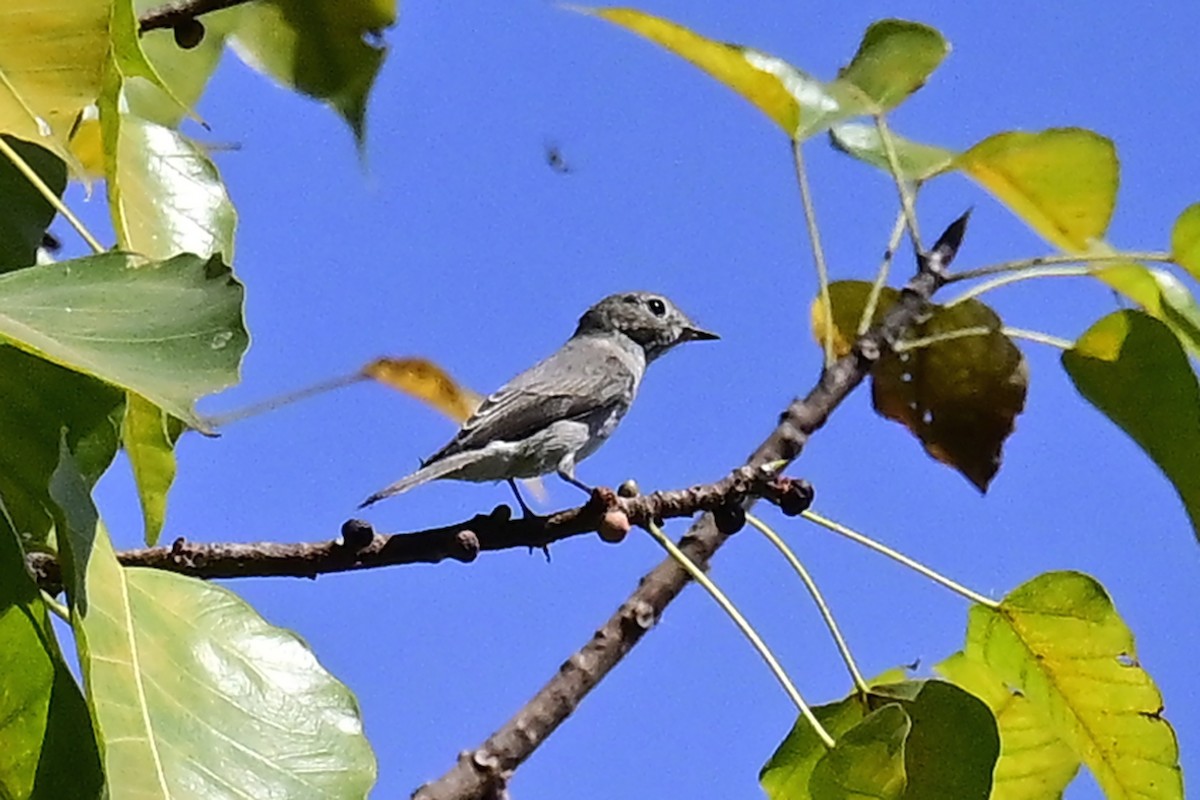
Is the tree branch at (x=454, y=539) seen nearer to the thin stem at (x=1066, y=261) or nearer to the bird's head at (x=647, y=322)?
the thin stem at (x=1066, y=261)

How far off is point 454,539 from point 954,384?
31.4 inches

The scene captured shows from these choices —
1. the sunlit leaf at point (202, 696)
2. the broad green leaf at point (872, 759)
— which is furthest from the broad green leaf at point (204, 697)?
the broad green leaf at point (872, 759)

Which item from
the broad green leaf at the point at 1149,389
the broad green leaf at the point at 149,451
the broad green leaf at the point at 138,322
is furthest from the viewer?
the broad green leaf at the point at 1149,389

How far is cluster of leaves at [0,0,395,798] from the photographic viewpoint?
798mm

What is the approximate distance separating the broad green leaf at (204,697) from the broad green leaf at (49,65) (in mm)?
239

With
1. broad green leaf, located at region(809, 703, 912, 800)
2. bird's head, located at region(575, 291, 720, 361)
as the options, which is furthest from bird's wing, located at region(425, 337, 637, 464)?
broad green leaf, located at region(809, 703, 912, 800)

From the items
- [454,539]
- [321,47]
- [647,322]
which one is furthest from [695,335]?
[454,539]

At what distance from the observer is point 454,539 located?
1278 mm

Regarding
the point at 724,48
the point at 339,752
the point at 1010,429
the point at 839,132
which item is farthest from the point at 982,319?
the point at 339,752

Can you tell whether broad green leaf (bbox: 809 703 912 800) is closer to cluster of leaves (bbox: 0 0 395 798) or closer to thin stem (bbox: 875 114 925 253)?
cluster of leaves (bbox: 0 0 395 798)

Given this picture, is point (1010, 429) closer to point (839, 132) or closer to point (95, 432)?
point (839, 132)

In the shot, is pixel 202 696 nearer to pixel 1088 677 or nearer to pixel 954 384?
pixel 1088 677

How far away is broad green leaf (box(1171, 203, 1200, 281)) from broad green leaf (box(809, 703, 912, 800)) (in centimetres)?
67

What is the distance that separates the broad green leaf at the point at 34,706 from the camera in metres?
0.80
